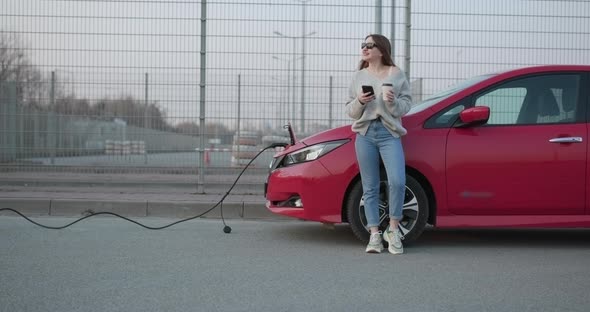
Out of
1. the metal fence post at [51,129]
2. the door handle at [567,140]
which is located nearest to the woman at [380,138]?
the door handle at [567,140]

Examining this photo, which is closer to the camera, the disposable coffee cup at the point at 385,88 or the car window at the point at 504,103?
the disposable coffee cup at the point at 385,88

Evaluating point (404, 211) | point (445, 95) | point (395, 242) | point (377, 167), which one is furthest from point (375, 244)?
point (445, 95)

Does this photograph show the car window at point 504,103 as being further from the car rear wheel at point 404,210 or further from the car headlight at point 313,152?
the car headlight at point 313,152

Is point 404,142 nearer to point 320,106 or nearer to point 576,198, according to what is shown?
point 576,198

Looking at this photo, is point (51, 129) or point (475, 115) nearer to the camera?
point (475, 115)

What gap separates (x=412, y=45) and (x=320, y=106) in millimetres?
1379

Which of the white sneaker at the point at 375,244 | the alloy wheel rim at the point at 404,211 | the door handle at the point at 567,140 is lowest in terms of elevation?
the white sneaker at the point at 375,244

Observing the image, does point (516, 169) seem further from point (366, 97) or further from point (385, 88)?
point (366, 97)

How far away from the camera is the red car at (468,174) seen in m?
5.11

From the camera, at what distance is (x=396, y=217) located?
4.89 meters

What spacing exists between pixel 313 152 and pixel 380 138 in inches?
24.2

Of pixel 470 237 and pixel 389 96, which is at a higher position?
pixel 389 96

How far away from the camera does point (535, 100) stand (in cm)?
534

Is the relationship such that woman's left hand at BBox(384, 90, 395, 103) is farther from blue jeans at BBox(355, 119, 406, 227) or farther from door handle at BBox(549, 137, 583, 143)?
door handle at BBox(549, 137, 583, 143)
